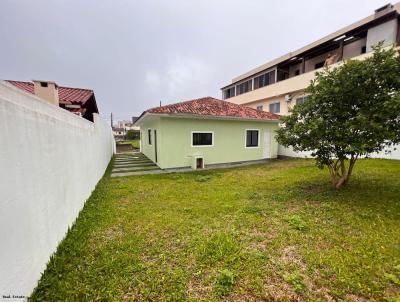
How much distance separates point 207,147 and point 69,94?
6.78 metres

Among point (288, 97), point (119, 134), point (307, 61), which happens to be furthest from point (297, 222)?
point (119, 134)

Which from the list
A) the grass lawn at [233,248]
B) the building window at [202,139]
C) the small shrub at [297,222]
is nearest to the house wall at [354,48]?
the building window at [202,139]

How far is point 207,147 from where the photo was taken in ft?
35.1

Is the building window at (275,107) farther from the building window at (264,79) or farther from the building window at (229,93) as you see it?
the building window at (229,93)

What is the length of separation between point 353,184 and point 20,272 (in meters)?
8.22

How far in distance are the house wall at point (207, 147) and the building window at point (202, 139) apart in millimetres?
198

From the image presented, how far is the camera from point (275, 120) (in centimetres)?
1224

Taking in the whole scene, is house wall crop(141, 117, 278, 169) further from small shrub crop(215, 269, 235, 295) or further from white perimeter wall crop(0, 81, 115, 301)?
small shrub crop(215, 269, 235, 295)

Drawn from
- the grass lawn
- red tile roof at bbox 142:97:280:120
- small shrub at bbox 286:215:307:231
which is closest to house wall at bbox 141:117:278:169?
red tile roof at bbox 142:97:280:120

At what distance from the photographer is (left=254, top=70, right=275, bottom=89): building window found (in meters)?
18.6

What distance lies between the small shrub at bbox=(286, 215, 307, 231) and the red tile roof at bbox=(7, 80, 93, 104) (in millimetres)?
7369

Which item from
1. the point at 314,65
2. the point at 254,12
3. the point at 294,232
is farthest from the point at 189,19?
the point at 294,232

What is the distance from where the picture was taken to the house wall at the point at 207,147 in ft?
31.8

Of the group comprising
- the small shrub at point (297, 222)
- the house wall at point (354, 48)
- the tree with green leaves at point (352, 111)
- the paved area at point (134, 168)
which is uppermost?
the house wall at point (354, 48)
